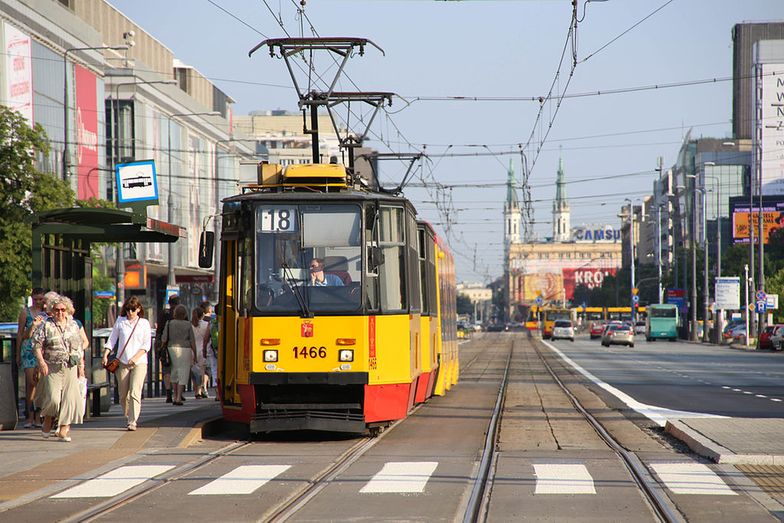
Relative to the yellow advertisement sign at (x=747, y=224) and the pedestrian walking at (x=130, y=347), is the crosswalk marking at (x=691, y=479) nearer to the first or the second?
the pedestrian walking at (x=130, y=347)

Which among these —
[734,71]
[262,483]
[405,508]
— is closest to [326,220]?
[262,483]

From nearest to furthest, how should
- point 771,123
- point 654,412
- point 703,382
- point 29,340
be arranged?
point 29,340 → point 654,412 → point 703,382 → point 771,123

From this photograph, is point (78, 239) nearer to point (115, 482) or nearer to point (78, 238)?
point (78, 238)

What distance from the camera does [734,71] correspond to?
136 metres

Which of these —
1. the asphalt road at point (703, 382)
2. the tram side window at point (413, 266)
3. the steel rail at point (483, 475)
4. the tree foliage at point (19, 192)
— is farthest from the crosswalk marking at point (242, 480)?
the tree foliage at point (19, 192)

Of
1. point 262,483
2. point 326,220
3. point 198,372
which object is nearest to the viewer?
point 262,483

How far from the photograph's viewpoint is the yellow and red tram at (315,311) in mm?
15742

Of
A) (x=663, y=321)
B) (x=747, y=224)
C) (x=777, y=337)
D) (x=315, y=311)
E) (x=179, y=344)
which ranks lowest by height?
(x=663, y=321)

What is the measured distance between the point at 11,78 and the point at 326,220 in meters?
44.5

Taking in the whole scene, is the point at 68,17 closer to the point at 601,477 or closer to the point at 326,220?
the point at 326,220

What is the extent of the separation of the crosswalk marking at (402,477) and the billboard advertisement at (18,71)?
1845 inches

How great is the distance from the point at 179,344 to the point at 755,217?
3614 inches

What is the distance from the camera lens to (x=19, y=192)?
36125 mm

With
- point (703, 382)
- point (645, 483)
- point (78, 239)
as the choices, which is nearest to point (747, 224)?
point (703, 382)
